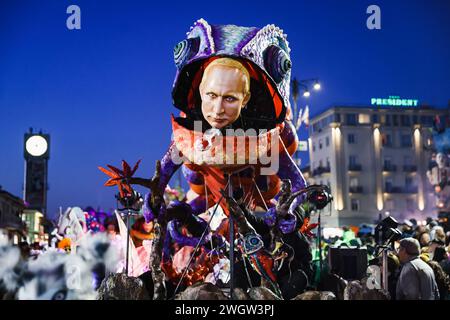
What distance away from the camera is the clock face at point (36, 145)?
1797 centimetres

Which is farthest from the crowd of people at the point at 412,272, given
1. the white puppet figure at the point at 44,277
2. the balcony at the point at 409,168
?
the balcony at the point at 409,168

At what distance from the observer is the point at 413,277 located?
5312 millimetres

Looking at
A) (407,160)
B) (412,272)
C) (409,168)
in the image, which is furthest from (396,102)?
(412,272)

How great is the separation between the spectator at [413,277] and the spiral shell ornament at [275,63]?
294 cm

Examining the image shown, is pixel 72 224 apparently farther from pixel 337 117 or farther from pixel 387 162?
pixel 387 162

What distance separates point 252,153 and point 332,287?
1960 millimetres

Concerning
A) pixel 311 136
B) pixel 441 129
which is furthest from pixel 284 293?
pixel 311 136

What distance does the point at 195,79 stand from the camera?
754 cm

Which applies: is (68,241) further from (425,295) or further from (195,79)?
(425,295)

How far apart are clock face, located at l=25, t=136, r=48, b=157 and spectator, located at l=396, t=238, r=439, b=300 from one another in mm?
14605

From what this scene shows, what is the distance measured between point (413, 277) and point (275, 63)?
3.36m

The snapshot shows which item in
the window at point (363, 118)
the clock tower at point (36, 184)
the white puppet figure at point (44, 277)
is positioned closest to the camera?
the white puppet figure at point (44, 277)

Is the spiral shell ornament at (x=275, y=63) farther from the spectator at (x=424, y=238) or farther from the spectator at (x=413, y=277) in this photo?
the spectator at (x=424, y=238)

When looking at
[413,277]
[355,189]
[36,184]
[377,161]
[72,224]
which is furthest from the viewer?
[377,161]
